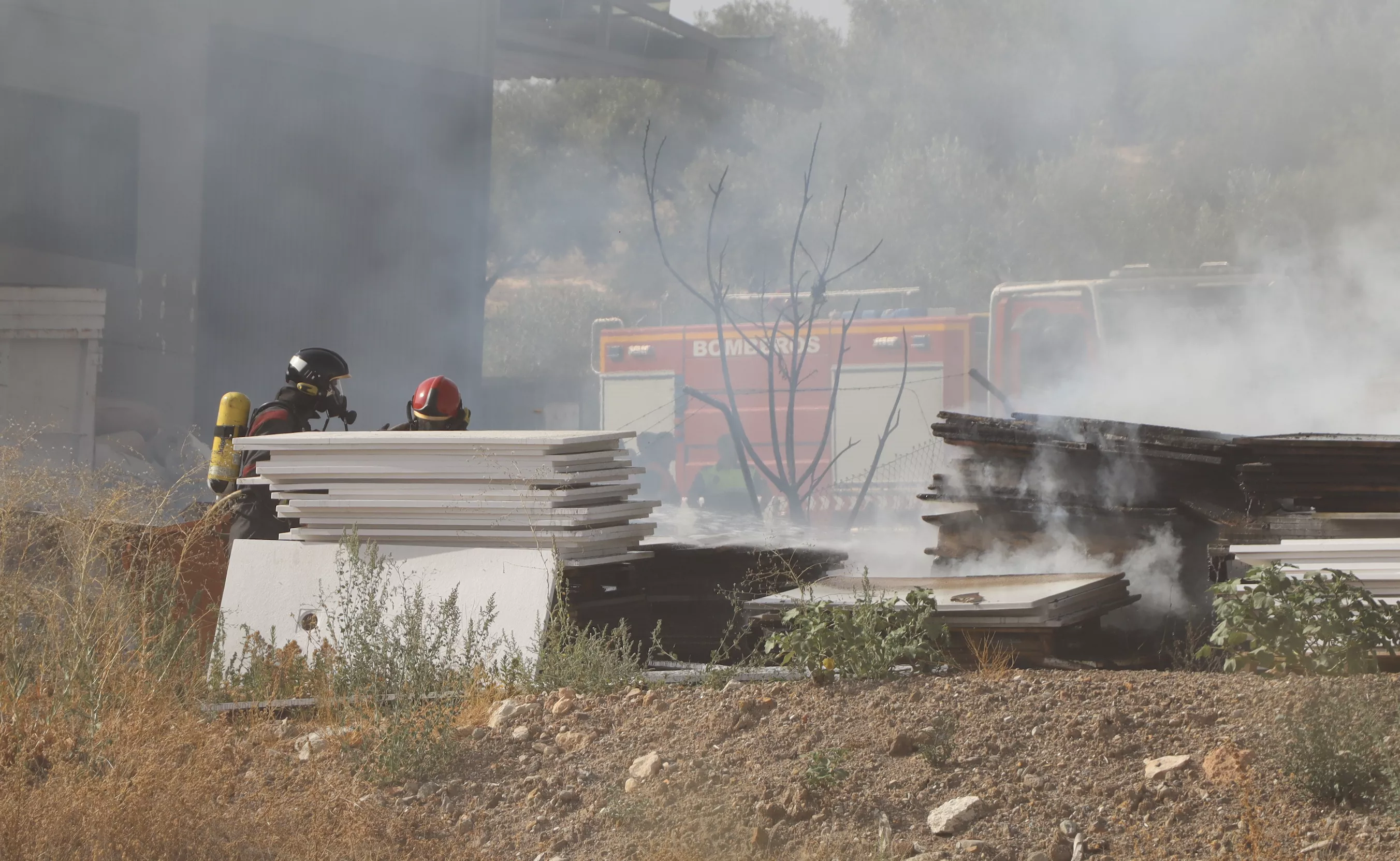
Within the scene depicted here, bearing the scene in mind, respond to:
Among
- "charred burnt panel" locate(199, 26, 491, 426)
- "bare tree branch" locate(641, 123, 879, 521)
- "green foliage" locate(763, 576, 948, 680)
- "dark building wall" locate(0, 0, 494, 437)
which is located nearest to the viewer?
"green foliage" locate(763, 576, 948, 680)

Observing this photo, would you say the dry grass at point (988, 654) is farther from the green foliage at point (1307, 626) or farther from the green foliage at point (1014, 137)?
the green foliage at point (1014, 137)

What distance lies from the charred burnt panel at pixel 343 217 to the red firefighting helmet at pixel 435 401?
19.5 feet

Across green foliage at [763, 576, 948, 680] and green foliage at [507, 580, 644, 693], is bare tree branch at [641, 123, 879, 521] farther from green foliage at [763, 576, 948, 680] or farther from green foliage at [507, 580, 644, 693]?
green foliage at [763, 576, 948, 680]

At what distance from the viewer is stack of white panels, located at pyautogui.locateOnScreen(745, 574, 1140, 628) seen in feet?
15.6

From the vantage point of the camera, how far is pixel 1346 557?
4.63 meters

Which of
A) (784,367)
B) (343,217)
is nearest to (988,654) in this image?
(784,367)

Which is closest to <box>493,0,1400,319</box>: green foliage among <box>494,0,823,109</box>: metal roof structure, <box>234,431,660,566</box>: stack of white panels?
<box>494,0,823,109</box>: metal roof structure

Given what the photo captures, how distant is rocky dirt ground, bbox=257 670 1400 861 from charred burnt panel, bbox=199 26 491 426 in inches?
348

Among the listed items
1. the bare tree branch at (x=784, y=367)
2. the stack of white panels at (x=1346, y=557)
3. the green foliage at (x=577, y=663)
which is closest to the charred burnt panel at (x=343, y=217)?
the bare tree branch at (x=784, y=367)

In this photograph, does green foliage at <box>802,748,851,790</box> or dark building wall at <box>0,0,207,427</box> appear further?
dark building wall at <box>0,0,207,427</box>

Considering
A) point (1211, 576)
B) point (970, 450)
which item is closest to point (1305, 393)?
point (970, 450)

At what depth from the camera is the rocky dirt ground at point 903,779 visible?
326 cm

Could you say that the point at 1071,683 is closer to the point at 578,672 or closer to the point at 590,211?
the point at 578,672

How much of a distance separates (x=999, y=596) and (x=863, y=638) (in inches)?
33.0
